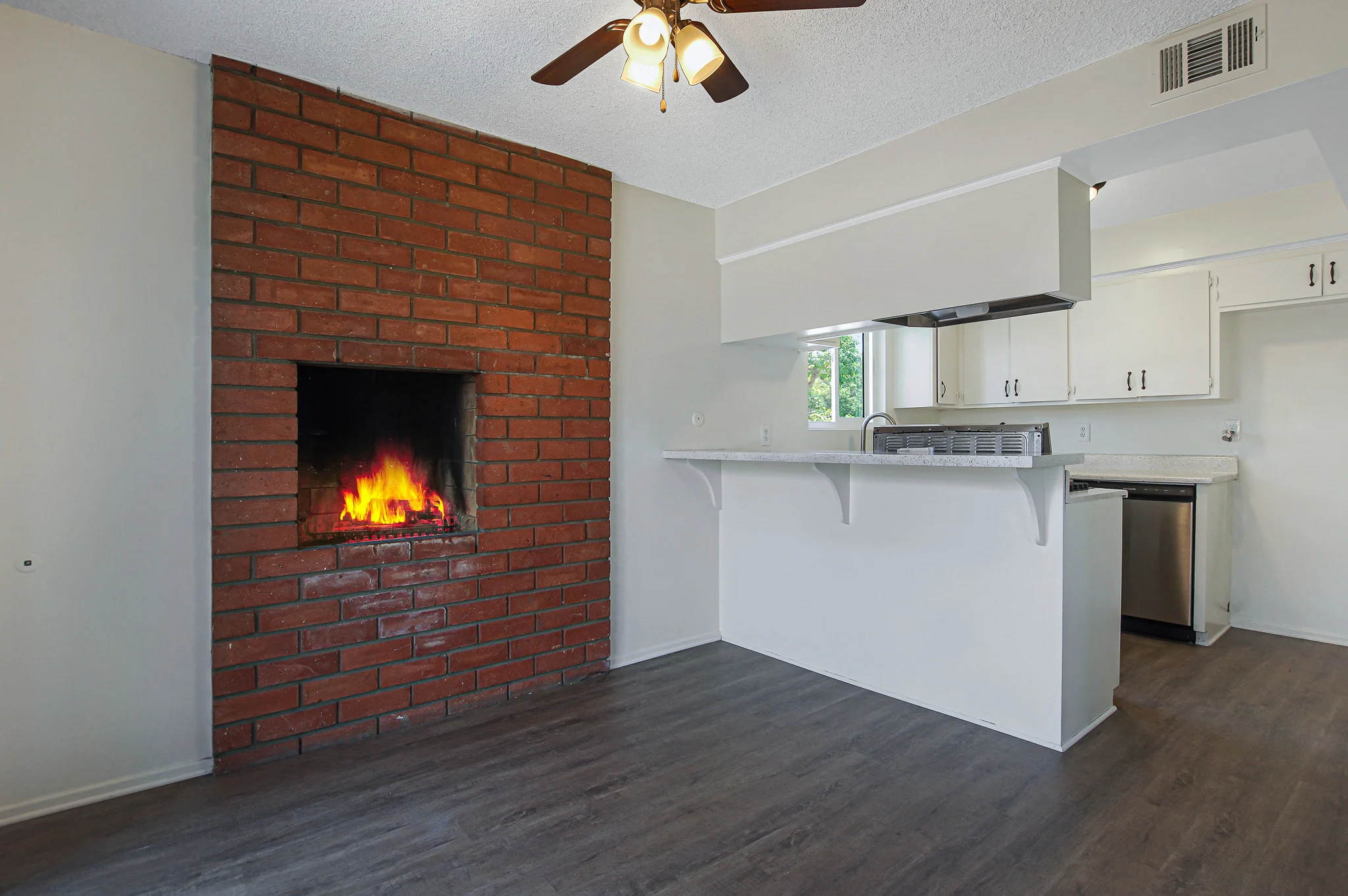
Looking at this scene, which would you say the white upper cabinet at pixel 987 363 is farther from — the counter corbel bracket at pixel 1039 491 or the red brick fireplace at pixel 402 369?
the red brick fireplace at pixel 402 369

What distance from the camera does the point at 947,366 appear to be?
5051 mm

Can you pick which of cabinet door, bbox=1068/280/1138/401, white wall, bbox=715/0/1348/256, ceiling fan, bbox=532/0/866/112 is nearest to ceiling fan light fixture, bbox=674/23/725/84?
ceiling fan, bbox=532/0/866/112

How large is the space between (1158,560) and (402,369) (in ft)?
13.9

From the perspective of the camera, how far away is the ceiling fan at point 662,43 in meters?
1.70

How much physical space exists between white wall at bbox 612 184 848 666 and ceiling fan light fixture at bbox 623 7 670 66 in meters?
1.64

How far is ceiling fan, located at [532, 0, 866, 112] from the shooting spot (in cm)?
170

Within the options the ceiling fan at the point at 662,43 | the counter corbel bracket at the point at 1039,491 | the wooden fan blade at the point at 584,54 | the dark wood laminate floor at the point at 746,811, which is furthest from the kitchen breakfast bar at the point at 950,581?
the wooden fan blade at the point at 584,54

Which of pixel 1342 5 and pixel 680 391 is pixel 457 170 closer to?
pixel 680 391

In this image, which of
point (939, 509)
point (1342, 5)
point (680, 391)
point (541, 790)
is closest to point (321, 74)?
point (680, 391)

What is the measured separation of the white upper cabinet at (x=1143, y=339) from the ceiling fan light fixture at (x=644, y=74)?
3.73 meters

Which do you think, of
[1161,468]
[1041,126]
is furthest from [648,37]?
[1161,468]

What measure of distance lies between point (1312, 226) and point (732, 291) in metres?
3.16

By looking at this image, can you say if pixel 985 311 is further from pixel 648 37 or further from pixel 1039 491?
pixel 648 37

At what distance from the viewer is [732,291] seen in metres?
3.81
